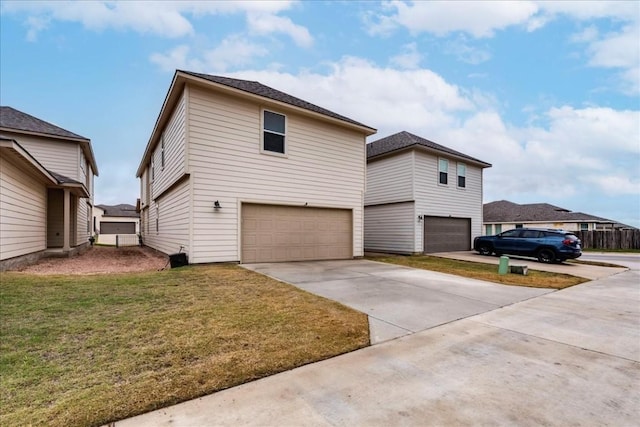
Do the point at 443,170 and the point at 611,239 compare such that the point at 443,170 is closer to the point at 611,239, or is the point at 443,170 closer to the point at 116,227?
the point at 611,239

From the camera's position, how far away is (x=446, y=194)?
1731 centimetres

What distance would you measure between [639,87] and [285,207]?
52.7 ft

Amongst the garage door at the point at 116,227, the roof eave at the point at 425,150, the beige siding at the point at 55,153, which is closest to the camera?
the beige siding at the point at 55,153

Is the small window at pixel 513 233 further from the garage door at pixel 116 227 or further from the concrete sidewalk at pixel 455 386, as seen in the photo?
the garage door at pixel 116 227

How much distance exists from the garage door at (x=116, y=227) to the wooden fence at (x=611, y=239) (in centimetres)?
5040

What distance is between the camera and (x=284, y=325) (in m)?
4.17

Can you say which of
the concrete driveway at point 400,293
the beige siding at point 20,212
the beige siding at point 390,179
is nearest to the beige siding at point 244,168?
the concrete driveway at point 400,293

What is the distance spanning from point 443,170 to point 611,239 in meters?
17.5

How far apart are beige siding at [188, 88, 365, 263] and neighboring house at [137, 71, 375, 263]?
0.10 feet

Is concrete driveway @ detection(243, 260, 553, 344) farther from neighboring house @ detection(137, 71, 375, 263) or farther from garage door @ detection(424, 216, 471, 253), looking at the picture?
garage door @ detection(424, 216, 471, 253)

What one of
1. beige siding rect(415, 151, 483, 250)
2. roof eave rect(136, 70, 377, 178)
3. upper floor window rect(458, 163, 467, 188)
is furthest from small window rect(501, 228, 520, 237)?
roof eave rect(136, 70, 377, 178)

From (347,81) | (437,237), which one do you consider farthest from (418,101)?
(437,237)

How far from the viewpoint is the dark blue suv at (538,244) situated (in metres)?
12.9

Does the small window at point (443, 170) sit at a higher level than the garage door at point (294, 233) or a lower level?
higher
